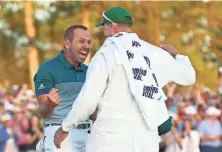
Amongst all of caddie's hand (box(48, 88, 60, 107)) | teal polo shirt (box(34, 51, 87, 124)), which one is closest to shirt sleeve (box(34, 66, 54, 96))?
teal polo shirt (box(34, 51, 87, 124))

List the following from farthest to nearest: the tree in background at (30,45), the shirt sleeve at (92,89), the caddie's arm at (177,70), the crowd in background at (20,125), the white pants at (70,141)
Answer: the tree in background at (30,45), the crowd in background at (20,125), the white pants at (70,141), the caddie's arm at (177,70), the shirt sleeve at (92,89)

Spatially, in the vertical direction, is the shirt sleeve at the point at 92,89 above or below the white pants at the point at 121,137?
above

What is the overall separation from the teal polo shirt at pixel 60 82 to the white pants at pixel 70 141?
0.38ft

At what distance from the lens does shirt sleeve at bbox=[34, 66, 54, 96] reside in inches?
301

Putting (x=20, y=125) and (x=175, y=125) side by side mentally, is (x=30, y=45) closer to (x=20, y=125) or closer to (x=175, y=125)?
(x=20, y=125)

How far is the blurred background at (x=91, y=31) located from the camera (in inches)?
771

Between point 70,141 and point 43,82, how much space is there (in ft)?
2.27

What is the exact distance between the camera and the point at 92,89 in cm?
657

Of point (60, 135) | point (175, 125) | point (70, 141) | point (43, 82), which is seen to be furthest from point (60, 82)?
point (175, 125)

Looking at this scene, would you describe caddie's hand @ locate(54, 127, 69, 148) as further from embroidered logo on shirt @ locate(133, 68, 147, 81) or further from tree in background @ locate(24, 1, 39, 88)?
tree in background @ locate(24, 1, 39, 88)

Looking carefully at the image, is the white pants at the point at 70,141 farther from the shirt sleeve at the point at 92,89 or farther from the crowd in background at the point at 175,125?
the crowd in background at the point at 175,125

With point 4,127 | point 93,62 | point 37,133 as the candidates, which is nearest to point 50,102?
point 93,62

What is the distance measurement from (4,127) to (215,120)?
464 cm

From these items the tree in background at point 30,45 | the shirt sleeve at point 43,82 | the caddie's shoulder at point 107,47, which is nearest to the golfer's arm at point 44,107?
the shirt sleeve at point 43,82
